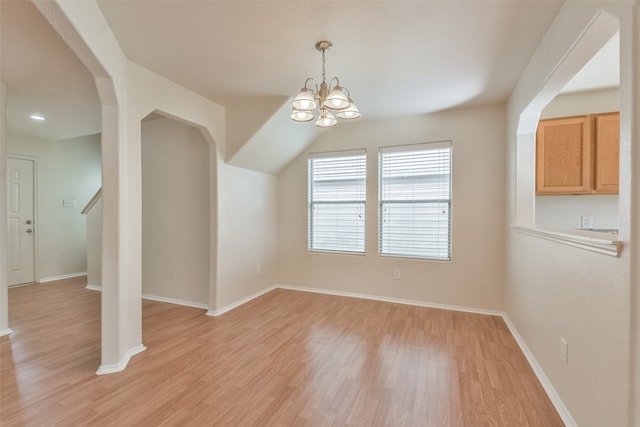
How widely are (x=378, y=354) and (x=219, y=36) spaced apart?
114 inches

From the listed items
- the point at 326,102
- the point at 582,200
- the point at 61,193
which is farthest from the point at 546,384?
the point at 61,193

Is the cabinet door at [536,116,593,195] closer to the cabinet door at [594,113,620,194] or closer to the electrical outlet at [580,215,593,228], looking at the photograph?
the cabinet door at [594,113,620,194]

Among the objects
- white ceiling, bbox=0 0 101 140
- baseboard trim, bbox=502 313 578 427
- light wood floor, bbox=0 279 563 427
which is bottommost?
Result: light wood floor, bbox=0 279 563 427

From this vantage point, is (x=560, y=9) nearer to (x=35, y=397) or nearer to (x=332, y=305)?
(x=332, y=305)

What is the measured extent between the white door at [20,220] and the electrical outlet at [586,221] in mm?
8046

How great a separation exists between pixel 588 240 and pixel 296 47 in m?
2.27

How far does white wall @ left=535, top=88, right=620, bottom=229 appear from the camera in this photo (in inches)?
122

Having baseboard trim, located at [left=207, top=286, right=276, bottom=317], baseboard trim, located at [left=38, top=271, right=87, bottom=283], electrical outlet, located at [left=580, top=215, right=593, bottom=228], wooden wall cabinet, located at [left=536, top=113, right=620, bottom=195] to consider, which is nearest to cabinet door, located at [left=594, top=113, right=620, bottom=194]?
wooden wall cabinet, located at [left=536, top=113, right=620, bottom=195]

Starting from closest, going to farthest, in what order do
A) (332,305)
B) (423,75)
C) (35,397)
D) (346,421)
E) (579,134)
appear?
(346,421)
(35,397)
(423,75)
(579,134)
(332,305)

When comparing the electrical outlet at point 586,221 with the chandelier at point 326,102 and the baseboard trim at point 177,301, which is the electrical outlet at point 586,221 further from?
the baseboard trim at point 177,301

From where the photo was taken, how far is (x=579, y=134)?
9.59 ft

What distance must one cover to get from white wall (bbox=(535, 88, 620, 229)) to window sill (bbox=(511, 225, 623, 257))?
1.56m

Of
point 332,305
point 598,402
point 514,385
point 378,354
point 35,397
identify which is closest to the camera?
point 598,402

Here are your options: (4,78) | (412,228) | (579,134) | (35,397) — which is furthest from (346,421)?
(4,78)
